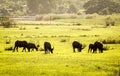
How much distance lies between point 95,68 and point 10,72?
5.91 metres

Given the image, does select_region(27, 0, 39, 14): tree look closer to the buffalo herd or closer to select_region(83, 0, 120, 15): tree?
select_region(83, 0, 120, 15): tree

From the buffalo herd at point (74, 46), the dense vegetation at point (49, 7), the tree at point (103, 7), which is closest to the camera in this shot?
the buffalo herd at point (74, 46)

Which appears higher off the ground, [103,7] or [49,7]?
[103,7]

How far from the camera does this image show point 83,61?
97.7 ft

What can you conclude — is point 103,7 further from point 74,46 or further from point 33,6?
point 74,46

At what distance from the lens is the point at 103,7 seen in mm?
133375

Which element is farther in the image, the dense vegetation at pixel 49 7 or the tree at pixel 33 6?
the tree at pixel 33 6

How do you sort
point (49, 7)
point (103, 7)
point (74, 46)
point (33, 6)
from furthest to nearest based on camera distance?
point (49, 7), point (33, 6), point (103, 7), point (74, 46)

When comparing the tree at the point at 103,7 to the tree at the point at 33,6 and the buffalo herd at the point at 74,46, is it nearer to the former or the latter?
the tree at the point at 33,6

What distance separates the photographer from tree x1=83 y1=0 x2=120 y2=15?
130000mm

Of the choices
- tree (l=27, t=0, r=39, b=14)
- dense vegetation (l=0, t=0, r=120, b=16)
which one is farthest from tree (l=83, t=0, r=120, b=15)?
tree (l=27, t=0, r=39, b=14)

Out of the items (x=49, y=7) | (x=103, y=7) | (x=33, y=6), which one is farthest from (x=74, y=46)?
(x=49, y=7)

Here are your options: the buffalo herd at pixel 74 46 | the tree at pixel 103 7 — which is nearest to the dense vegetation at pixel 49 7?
the tree at pixel 103 7

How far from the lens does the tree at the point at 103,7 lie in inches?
5118
